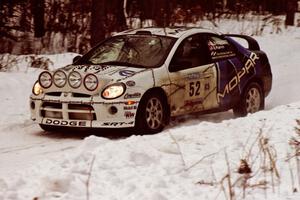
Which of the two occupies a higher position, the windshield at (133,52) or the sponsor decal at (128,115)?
the windshield at (133,52)

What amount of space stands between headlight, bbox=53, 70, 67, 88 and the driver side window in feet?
5.04

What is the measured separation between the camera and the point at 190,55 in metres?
10.3

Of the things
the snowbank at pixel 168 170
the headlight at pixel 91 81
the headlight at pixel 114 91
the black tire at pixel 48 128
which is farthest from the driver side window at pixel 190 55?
the snowbank at pixel 168 170

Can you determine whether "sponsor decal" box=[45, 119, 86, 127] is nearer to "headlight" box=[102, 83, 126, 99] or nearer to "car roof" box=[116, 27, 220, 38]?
"headlight" box=[102, 83, 126, 99]

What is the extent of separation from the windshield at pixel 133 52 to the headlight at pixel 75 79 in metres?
0.88

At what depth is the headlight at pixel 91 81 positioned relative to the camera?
29.3 ft

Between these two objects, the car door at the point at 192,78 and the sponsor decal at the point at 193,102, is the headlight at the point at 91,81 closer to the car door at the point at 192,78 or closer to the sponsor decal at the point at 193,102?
the car door at the point at 192,78

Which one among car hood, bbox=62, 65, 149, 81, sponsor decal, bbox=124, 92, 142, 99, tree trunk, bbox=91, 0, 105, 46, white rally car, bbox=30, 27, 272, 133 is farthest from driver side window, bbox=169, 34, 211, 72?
tree trunk, bbox=91, 0, 105, 46

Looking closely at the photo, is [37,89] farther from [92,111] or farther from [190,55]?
[190,55]

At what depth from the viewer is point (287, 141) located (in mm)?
6977

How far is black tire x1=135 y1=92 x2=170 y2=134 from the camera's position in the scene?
912 cm

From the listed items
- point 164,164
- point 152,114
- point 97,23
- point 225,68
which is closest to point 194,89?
point 225,68

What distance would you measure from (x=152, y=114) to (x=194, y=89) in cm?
98

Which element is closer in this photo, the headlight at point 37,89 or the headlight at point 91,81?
the headlight at point 91,81
